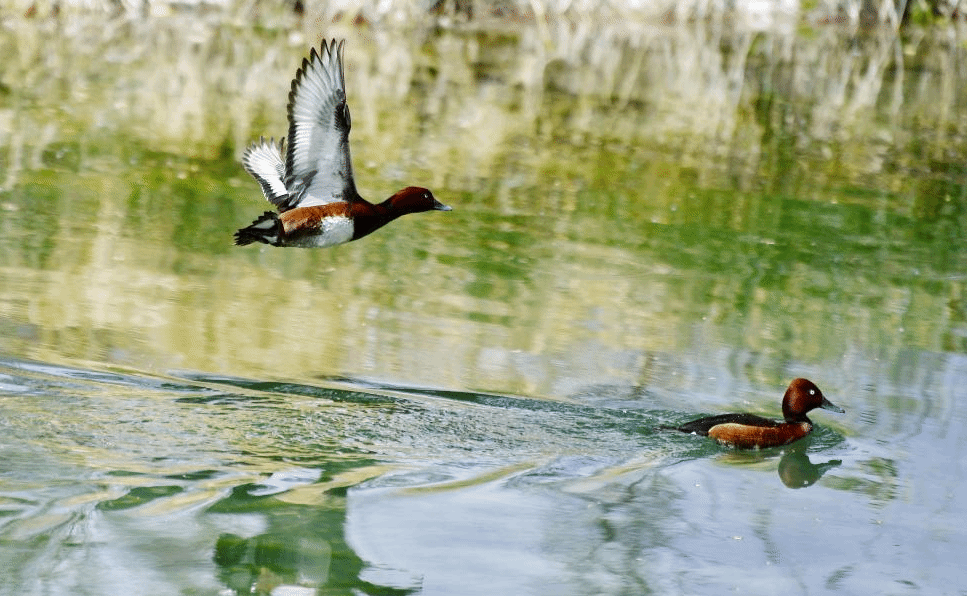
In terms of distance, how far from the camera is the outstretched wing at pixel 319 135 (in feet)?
20.1

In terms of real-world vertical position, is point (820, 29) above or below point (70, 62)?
above

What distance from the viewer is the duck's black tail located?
6.30 m

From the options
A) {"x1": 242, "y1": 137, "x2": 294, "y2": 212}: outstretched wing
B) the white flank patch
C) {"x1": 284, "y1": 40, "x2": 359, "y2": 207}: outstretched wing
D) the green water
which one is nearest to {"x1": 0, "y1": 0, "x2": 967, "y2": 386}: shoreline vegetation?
the green water

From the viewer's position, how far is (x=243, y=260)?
913cm

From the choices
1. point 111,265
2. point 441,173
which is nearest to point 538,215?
point 441,173

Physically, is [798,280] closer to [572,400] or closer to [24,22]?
[572,400]

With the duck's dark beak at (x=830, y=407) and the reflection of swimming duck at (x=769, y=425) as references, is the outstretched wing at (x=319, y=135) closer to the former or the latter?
the reflection of swimming duck at (x=769, y=425)

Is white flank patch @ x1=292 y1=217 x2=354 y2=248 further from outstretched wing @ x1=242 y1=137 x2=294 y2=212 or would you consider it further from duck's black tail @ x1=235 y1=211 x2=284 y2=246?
outstretched wing @ x1=242 y1=137 x2=294 y2=212

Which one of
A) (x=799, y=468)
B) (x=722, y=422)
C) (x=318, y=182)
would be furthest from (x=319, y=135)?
(x=799, y=468)

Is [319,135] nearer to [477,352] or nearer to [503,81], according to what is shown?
[477,352]

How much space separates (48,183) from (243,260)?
2283 mm

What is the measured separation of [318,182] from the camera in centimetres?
652

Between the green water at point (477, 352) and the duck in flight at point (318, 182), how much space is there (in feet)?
2.66

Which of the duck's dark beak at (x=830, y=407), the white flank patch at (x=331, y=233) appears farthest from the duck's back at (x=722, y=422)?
the white flank patch at (x=331, y=233)
